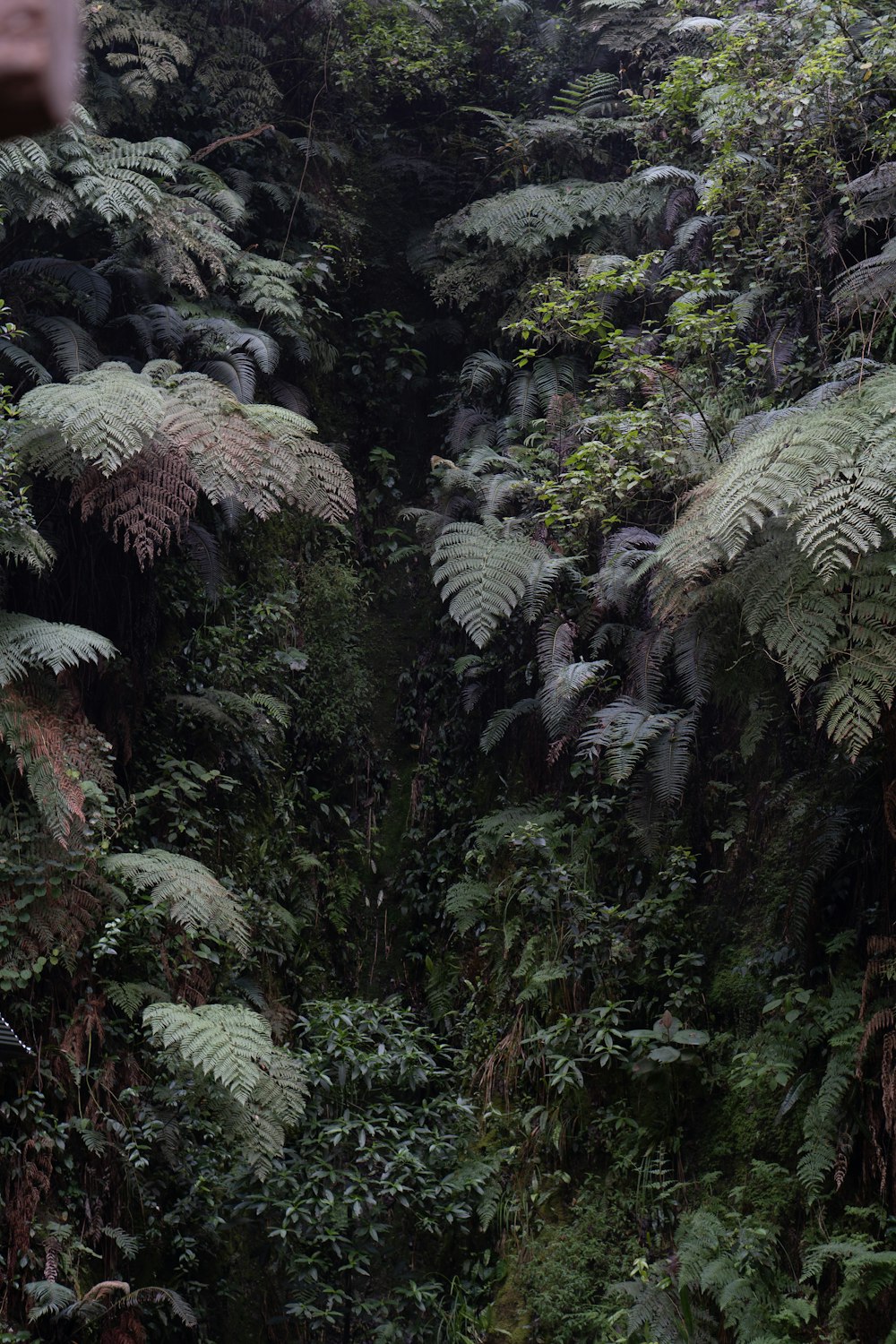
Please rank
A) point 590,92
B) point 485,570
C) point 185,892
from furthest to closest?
1. point 590,92
2. point 485,570
3. point 185,892

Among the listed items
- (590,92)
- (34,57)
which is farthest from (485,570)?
(34,57)

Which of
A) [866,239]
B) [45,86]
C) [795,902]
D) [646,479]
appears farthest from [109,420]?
[45,86]

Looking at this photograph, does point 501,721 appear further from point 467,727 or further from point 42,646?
point 42,646

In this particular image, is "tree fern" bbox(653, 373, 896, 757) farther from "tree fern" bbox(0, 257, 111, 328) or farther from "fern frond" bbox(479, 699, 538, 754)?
"tree fern" bbox(0, 257, 111, 328)

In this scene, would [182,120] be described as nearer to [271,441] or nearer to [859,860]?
[271,441]

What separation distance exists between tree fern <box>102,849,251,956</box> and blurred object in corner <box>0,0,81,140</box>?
4.61 m

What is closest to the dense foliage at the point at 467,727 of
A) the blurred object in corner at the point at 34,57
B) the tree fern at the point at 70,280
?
the tree fern at the point at 70,280

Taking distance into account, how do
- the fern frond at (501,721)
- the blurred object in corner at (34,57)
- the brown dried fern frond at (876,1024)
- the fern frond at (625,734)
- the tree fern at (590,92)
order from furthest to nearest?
the tree fern at (590,92)
the fern frond at (501,721)
the fern frond at (625,734)
the brown dried fern frond at (876,1024)
the blurred object in corner at (34,57)

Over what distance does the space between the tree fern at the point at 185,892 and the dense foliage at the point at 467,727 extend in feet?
0.07

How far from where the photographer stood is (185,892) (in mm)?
5051

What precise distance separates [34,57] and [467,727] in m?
6.82

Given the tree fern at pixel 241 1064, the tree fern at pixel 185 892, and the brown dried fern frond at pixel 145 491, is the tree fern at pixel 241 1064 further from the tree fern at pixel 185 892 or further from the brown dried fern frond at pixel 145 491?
the brown dried fern frond at pixel 145 491

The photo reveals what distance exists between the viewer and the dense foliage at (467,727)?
4438 mm

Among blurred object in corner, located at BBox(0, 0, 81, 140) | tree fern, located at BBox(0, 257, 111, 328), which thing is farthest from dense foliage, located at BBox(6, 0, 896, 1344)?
blurred object in corner, located at BBox(0, 0, 81, 140)
